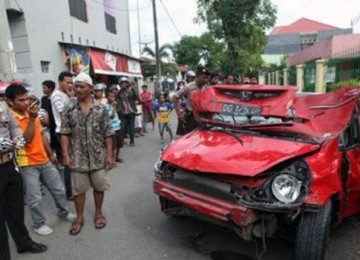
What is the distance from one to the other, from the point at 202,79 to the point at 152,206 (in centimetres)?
227

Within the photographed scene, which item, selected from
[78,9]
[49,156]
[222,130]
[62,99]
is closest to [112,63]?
[78,9]

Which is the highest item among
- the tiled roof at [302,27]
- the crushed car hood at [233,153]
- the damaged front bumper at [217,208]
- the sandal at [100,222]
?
the tiled roof at [302,27]

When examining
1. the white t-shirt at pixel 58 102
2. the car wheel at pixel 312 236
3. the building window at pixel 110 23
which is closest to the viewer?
the car wheel at pixel 312 236

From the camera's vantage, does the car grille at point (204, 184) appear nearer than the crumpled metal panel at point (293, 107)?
Yes

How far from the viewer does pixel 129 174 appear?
272 inches

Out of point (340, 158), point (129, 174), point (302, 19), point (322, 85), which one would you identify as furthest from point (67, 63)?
point (302, 19)

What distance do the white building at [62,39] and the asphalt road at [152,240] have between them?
381cm

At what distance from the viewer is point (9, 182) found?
339 centimetres

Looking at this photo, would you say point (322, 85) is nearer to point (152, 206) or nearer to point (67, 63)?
A: point (67, 63)

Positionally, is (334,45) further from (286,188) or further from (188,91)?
(286,188)

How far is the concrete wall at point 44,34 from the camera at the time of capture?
10.8m

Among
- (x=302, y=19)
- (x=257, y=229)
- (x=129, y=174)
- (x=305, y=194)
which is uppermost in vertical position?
(x=302, y=19)

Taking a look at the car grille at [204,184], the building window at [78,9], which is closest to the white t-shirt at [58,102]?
the car grille at [204,184]

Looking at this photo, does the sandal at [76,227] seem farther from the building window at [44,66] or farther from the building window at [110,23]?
the building window at [110,23]
